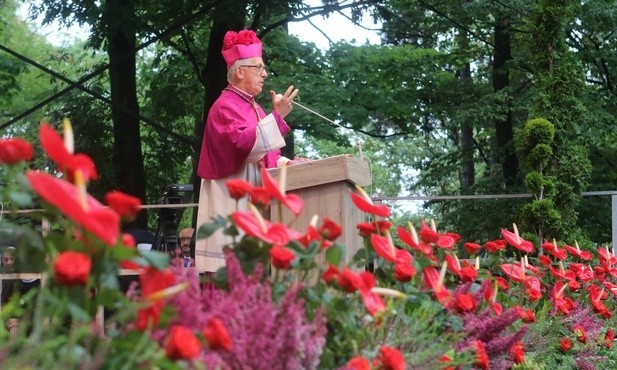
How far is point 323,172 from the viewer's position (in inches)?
163

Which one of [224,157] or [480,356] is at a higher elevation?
[224,157]

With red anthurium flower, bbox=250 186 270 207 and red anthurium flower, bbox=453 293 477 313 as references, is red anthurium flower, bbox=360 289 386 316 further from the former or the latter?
red anthurium flower, bbox=453 293 477 313

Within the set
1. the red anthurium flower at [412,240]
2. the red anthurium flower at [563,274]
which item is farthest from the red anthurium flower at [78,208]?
the red anthurium flower at [563,274]

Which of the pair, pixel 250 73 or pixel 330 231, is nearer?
pixel 330 231

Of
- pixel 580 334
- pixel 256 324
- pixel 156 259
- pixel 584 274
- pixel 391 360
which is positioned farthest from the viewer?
pixel 584 274

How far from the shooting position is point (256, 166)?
197 inches

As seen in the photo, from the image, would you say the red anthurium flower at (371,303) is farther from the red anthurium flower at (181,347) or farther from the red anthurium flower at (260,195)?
the red anthurium flower at (181,347)

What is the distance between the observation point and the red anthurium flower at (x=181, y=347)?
5.32 ft

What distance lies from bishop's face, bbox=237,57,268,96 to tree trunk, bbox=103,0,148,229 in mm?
7941

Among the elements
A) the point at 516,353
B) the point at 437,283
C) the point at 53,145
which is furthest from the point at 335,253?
the point at 516,353

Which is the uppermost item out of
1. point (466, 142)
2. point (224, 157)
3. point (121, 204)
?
point (466, 142)

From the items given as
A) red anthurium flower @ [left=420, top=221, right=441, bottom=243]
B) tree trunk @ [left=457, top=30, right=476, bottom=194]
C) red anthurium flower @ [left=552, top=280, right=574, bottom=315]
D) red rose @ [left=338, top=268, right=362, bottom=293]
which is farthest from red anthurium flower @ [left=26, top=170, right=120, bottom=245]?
tree trunk @ [left=457, top=30, right=476, bottom=194]

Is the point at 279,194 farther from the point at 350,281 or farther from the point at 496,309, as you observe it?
the point at 496,309

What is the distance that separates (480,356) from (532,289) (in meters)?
1.51
